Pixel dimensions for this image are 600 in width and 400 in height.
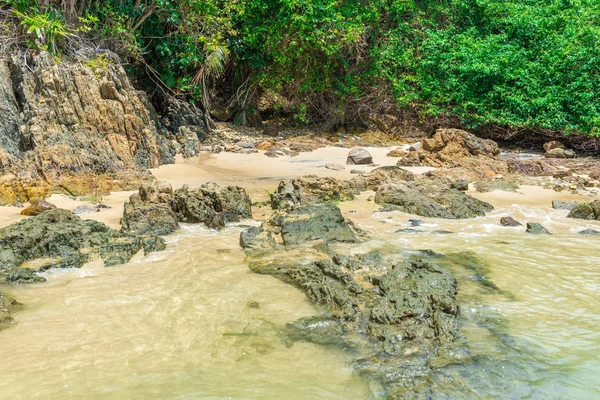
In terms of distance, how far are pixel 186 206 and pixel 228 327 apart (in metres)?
3.05

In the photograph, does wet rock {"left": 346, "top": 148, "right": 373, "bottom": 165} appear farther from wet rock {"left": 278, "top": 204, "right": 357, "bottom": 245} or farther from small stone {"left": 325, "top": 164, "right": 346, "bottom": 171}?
wet rock {"left": 278, "top": 204, "right": 357, "bottom": 245}

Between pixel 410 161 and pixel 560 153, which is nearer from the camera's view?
pixel 410 161

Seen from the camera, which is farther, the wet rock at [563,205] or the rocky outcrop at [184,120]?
the rocky outcrop at [184,120]

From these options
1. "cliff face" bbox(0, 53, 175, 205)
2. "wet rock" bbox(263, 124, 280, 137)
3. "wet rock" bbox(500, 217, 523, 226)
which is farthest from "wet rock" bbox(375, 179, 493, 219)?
"wet rock" bbox(263, 124, 280, 137)

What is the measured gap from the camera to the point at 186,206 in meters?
6.21

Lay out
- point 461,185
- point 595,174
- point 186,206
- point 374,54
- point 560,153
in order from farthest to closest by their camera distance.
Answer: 1. point 374,54
2. point 560,153
3. point 595,174
4. point 461,185
5. point 186,206

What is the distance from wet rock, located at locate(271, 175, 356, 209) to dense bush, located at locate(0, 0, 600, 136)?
6175mm

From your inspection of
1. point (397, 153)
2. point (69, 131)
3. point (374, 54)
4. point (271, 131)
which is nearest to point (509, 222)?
point (397, 153)

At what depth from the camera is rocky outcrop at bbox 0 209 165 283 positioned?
4.53 meters

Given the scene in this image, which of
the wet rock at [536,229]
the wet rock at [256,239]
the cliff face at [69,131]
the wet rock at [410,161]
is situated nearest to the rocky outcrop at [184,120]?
the cliff face at [69,131]

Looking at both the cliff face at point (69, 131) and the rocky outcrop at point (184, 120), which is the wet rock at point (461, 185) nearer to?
the cliff face at point (69, 131)

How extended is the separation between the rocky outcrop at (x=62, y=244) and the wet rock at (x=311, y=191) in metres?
2.19

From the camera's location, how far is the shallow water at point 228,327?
107 inches

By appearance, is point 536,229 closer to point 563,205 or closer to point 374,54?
point 563,205
